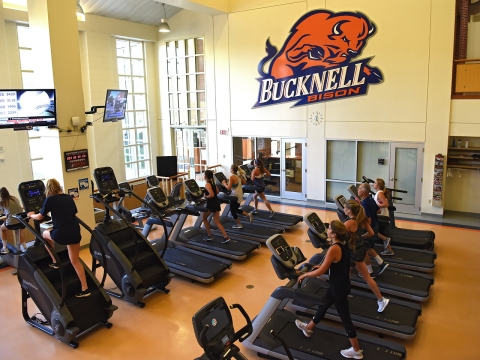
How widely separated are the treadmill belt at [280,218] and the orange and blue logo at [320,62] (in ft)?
10.8

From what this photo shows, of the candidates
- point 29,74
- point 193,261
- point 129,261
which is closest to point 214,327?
point 129,261

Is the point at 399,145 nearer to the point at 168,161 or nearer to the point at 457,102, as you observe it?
the point at 457,102

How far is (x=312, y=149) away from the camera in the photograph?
11.1 m

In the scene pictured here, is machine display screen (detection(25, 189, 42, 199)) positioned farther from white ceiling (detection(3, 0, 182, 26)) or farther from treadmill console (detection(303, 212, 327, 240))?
white ceiling (detection(3, 0, 182, 26))

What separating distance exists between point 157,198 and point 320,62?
19.5 ft

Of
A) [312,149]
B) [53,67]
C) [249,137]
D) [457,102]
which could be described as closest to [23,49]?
[53,67]

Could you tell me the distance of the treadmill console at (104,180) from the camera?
6.80 meters

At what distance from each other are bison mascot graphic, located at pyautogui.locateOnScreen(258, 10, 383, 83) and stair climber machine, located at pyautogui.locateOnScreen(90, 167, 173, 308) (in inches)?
261

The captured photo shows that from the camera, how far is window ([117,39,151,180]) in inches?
512

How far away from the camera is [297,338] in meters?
4.68

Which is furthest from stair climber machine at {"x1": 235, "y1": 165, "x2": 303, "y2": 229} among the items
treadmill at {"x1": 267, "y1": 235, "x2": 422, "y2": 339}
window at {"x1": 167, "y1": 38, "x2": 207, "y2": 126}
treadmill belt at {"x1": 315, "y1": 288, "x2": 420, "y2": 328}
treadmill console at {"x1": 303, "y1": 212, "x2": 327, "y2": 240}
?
window at {"x1": 167, "y1": 38, "x2": 207, "y2": 126}

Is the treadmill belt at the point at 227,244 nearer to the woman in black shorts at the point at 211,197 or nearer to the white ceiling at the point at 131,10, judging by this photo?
the woman in black shorts at the point at 211,197

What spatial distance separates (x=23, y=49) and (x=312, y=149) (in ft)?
25.8

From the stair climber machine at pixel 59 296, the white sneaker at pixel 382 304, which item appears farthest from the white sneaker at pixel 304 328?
the stair climber machine at pixel 59 296
